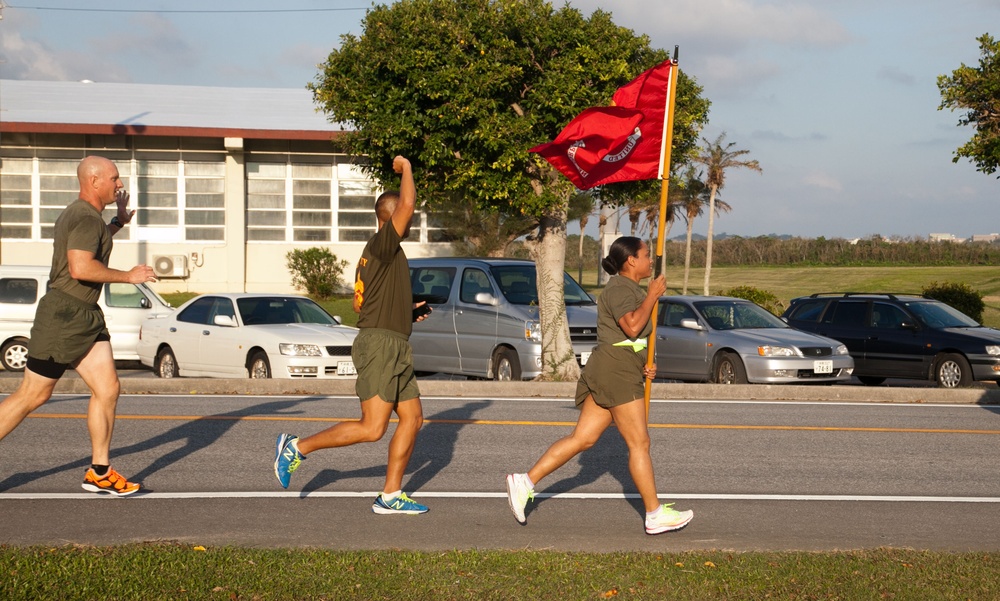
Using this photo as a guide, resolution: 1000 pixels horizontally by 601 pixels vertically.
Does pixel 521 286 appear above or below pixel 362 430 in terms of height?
above

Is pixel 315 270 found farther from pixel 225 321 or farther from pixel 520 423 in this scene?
pixel 520 423

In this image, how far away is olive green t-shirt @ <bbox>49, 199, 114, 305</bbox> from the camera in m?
7.05

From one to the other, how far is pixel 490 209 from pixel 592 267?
196ft

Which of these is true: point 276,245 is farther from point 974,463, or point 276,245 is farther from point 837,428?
point 974,463

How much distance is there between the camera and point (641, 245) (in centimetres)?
689

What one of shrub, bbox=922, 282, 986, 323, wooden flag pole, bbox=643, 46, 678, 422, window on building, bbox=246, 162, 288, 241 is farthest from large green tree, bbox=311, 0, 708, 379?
window on building, bbox=246, 162, 288, 241

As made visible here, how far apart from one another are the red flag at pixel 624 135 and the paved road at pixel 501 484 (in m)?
2.41

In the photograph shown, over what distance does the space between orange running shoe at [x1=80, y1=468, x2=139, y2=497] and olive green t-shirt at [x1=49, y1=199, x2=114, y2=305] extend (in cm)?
113

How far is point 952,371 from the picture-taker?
57.7ft

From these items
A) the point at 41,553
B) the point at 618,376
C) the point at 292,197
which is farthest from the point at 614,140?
the point at 292,197

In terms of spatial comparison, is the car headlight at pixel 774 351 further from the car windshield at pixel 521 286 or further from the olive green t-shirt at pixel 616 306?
the olive green t-shirt at pixel 616 306

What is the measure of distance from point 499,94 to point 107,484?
9926 millimetres

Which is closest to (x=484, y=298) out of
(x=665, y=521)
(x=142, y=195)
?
(x=665, y=521)

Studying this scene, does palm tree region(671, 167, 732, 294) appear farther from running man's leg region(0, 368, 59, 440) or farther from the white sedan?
running man's leg region(0, 368, 59, 440)
